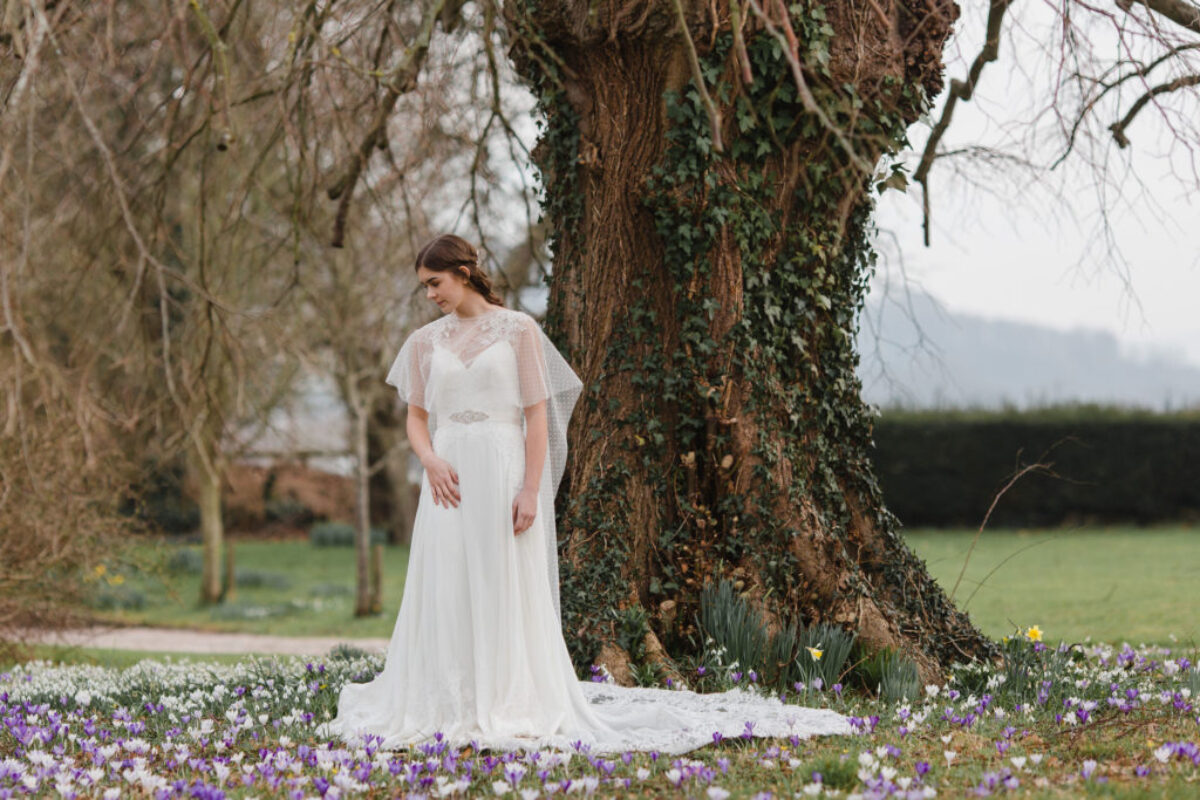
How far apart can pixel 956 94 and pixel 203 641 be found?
9.71 metres

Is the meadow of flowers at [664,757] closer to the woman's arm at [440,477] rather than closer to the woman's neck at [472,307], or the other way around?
the woman's arm at [440,477]

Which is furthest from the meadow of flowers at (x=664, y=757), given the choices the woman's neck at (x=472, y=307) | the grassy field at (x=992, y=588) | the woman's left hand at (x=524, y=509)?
the grassy field at (x=992, y=588)

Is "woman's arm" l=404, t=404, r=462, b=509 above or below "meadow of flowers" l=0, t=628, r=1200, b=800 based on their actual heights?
above

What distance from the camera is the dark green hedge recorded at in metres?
21.0

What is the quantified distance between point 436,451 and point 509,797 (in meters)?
Answer: 1.64

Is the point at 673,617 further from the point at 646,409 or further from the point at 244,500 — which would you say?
the point at 244,500

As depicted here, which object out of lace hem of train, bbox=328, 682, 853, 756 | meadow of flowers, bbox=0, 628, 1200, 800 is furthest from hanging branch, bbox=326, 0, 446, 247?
lace hem of train, bbox=328, 682, 853, 756

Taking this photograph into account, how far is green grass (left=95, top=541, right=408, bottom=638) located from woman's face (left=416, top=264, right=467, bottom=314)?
6.43 m

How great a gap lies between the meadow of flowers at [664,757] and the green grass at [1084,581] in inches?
90.8

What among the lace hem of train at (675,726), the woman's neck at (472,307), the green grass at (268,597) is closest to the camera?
the lace hem of train at (675,726)

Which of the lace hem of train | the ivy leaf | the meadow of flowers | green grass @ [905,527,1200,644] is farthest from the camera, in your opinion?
green grass @ [905,527,1200,644]

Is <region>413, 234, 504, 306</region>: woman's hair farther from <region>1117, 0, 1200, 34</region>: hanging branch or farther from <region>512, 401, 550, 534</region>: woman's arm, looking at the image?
<region>1117, 0, 1200, 34</region>: hanging branch

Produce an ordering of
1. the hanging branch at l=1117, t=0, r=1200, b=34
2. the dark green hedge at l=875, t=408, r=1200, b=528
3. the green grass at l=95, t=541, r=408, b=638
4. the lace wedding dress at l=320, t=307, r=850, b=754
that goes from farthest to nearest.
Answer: the dark green hedge at l=875, t=408, r=1200, b=528 < the green grass at l=95, t=541, r=408, b=638 < the hanging branch at l=1117, t=0, r=1200, b=34 < the lace wedding dress at l=320, t=307, r=850, b=754

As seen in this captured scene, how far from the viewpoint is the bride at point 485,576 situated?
4.86 m
